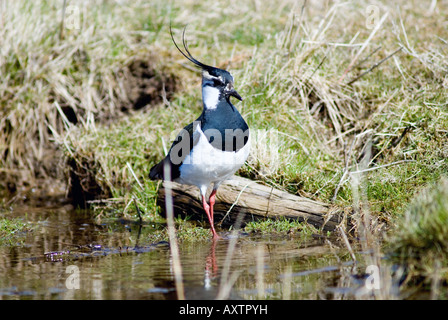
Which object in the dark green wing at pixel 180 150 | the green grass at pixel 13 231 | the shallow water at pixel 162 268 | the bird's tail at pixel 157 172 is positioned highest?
the dark green wing at pixel 180 150

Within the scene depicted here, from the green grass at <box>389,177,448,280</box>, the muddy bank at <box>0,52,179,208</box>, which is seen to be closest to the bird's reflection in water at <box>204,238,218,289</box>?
the green grass at <box>389,177,448,280</box>

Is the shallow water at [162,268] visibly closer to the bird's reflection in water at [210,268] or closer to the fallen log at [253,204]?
the bird's reflection in water at [210,268]

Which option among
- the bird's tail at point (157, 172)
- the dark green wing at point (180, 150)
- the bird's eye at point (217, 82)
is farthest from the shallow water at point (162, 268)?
the bird's eye at point (217, 82)

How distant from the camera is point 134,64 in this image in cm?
716

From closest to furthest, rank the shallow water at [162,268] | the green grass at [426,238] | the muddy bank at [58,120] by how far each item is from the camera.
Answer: the green grass at [426,238] → the shallow water at [162,268] → the muddy bank at [58,120]

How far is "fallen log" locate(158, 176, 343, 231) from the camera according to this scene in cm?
456

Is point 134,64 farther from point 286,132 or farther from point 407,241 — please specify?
point 407,241

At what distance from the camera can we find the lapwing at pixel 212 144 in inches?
177

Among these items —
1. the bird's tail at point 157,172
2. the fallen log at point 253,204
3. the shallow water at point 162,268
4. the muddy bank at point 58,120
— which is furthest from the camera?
the muddy bank at point 58,120

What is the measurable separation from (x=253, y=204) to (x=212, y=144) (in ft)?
2.23

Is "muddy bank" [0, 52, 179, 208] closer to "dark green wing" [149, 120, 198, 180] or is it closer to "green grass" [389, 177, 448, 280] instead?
"dark green wing" [149, 120, 198, 180]

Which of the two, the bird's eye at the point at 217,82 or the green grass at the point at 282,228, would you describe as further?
the bird's eye at the point at 217,82

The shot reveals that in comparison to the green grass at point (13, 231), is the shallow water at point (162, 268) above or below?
below

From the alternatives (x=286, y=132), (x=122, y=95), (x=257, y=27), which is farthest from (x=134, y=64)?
(x=286, y=132)
